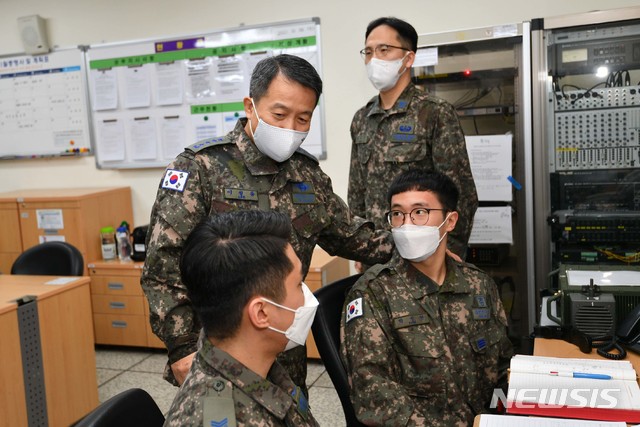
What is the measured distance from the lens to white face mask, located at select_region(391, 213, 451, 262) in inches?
69.5

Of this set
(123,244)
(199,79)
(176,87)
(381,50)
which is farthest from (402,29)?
(123,244)

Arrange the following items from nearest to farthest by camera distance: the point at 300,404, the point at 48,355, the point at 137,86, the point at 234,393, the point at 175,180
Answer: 1. the point at 234,393
2. the point at 300,404
3. the point at 175,180
4. the point at 48,355
5. the point at 137,86

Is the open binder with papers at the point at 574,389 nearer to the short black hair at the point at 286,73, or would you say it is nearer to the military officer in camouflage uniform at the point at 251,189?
the military officer in camouflage uniform at the point at 251,189

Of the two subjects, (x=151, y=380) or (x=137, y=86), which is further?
(x=137, y=86)

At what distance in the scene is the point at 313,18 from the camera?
3512 millimetres

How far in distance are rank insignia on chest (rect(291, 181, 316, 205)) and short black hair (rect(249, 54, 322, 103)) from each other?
0.28 m

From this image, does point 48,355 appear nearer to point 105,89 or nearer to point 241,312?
point 241,312

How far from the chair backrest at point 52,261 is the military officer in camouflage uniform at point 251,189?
169 cm

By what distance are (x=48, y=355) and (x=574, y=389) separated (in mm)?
2220

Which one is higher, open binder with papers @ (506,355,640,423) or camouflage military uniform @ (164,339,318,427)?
camouflage military uniform @ (164,339,318,427)

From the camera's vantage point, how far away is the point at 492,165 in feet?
9.62

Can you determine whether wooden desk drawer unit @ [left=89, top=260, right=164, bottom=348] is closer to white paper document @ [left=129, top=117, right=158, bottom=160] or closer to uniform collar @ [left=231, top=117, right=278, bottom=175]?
white paper document @ [left=129, top=117, right=158, bottom=160]

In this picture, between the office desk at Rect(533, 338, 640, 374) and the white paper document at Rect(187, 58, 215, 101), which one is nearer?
the office desk at Rect(533, 338, 640, 374)

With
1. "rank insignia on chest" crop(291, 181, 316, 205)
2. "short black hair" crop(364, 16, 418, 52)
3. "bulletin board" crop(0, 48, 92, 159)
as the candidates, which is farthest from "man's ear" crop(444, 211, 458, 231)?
"bulletin board" crop(0, 48, 92, 159)
